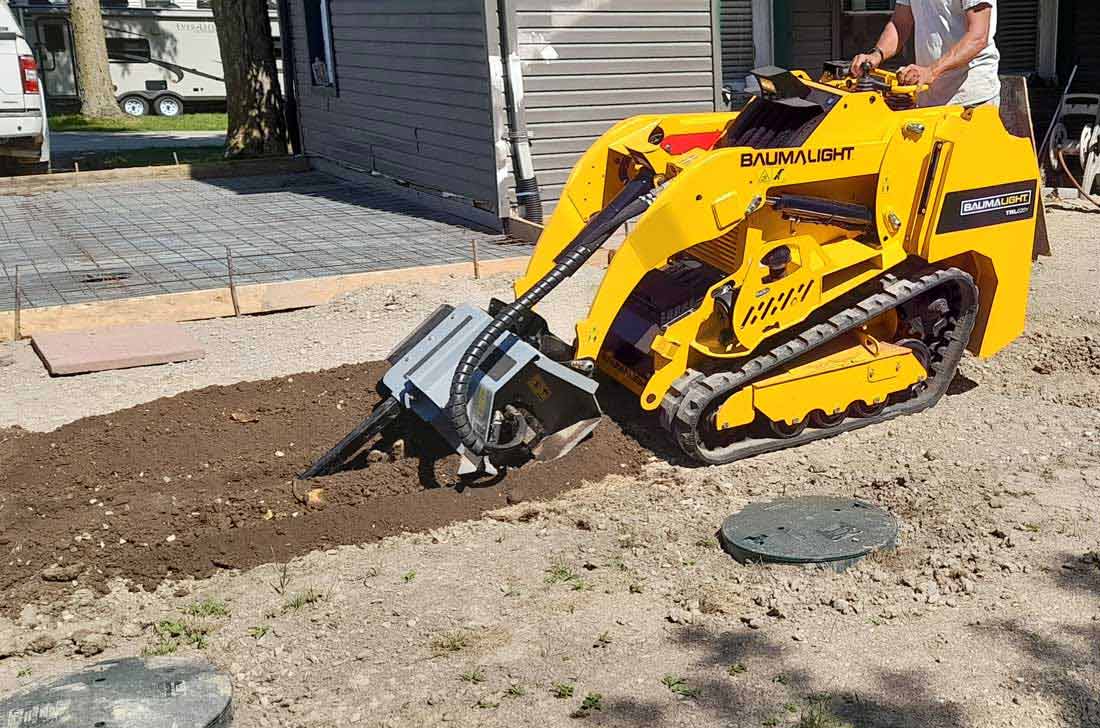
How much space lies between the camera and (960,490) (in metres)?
5.38

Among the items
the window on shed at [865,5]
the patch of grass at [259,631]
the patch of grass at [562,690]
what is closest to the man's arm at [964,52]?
the patch of grass at [562,690]

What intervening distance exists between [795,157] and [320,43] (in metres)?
11.8

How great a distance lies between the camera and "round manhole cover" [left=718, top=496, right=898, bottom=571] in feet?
15.4

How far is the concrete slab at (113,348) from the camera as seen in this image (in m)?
7.54

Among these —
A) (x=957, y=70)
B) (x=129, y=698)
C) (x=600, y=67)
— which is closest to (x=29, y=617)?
(x=129, y=698)

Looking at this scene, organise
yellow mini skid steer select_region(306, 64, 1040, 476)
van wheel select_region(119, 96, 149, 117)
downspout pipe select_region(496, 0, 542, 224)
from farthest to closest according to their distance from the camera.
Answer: van wheel select_region(119, 96, 149, 117) < downspout pipe select_region(496, 0, 542, 224) < yellow mini skid steer select_region(306, 64, 1040, 476)

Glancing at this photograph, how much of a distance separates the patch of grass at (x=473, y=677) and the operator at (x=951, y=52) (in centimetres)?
371

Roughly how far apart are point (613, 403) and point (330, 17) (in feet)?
34.2

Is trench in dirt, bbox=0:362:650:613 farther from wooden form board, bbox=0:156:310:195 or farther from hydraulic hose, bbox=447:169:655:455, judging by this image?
wooden form board, bbox=0:156:310:195

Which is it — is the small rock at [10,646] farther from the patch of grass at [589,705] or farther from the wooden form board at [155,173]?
the wooden form board at [155,173]

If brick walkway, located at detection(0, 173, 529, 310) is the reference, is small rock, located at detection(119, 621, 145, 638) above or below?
below

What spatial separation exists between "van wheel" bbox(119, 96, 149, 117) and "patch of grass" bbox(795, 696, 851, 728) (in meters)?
28.3

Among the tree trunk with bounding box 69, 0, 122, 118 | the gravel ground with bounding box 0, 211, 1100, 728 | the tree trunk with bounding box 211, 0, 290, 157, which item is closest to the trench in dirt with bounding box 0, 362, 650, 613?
the gravel ground with bounding box 0, 211, 1100, 728

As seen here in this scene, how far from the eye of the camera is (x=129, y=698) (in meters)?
3.78
